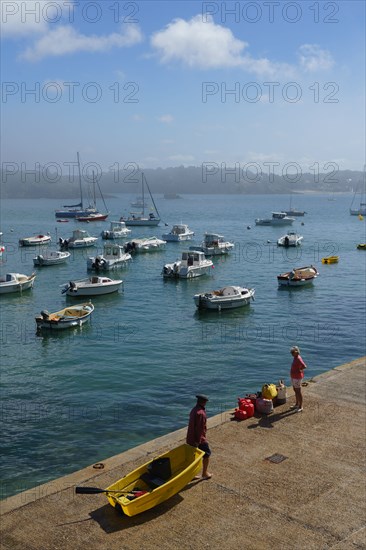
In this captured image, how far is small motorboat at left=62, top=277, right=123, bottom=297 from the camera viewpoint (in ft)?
143

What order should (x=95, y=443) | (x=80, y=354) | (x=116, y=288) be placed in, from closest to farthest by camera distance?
(x=95, y=443) < (x=80, y=354) < (x=116, y=288)

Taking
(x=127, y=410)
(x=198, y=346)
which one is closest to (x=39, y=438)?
(x=127, y=410)

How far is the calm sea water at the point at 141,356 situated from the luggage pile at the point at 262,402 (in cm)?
343

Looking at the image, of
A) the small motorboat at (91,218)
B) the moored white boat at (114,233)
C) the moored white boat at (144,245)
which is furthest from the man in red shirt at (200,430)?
the small motorboat at (91,218)

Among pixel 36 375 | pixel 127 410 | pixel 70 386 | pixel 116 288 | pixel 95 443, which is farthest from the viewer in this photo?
pixel 116 288

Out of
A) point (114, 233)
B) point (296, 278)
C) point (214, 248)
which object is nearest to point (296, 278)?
point (296, 278)

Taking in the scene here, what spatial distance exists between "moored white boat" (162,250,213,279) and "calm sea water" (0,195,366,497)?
0.74 meters

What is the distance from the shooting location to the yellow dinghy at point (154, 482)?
11562 millimetres

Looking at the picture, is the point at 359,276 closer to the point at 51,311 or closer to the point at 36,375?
the point at 51,311

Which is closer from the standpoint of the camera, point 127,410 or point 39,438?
point 39,438

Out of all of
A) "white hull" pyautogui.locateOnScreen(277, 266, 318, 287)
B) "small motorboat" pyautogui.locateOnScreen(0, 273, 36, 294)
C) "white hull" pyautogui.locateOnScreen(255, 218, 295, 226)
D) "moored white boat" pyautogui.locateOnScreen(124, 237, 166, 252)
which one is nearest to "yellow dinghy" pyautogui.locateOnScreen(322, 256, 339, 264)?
"white hull" pyautogui.locateOnScreen(277, 266, 318, 287)

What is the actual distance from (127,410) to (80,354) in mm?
8957

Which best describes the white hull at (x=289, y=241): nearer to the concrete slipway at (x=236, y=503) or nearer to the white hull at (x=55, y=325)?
the white hull at (x=55, y=325)

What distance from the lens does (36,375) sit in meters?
26.1
